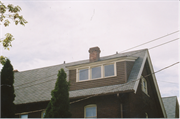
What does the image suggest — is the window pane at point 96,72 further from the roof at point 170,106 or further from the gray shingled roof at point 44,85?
the roof at point 170,106

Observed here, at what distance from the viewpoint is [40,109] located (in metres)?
18.2

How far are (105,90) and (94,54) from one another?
14.2 feet

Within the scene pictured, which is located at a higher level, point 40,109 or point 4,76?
point 4,76

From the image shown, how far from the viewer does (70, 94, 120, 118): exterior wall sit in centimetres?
1602

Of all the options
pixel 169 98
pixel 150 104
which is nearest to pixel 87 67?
pixel 150 104

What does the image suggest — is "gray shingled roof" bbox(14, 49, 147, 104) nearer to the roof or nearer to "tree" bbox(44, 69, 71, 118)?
"tree" bbox(44, 69, 71, 118)

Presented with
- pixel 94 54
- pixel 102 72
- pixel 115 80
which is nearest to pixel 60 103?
pixel 115 80

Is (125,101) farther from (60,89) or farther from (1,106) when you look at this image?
(1,106)

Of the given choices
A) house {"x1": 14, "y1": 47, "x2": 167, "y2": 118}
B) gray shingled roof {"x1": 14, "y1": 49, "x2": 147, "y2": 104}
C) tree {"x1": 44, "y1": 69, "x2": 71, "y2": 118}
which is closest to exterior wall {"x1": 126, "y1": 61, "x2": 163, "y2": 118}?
house {"x1": 14, "y1": 47, "x2": 167, "y2": 118}

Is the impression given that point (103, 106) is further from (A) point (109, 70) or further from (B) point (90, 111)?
(A) point (109, 70)

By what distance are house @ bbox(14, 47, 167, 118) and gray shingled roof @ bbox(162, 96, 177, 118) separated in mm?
2482

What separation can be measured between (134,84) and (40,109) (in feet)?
24.2

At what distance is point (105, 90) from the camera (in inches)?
653

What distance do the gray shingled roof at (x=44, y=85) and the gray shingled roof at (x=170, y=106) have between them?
25.2 ft
